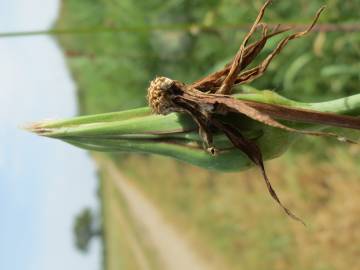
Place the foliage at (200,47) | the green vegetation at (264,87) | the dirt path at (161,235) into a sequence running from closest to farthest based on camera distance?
the foliage at (200,47) → the green vegetation at (264,87) → the dirt path at (161,235)

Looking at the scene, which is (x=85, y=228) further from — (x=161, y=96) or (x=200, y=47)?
(x=161, y=96)

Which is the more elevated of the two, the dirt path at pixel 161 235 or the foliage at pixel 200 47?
the dirt path at pixel 161 235

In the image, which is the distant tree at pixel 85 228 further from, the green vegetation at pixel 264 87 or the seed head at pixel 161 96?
the seed head at pixel 161 96

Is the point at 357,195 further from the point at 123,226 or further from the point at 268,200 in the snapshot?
the point at 123,226

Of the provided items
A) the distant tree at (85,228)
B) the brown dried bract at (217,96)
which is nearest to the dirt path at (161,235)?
the brown dried bract at (217,96)

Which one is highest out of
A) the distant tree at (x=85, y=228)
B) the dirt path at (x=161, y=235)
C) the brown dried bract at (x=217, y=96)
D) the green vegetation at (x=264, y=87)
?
the distant tree at (x=85, y=228)

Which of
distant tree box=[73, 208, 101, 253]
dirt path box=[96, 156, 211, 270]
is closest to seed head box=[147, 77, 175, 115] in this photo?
dirt path box=[96, 156, 211, 270]

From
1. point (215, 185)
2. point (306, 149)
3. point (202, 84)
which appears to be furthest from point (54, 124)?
point (215, 185)
